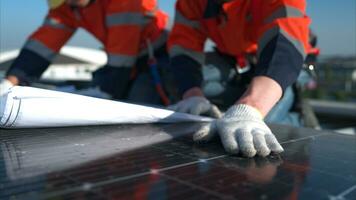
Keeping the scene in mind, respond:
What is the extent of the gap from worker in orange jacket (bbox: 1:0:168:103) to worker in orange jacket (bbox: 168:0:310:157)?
31 cm

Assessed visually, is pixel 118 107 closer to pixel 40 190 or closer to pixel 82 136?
pixel 82 136

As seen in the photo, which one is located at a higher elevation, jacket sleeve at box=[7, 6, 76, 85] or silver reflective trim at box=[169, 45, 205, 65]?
jacket sleeve at box=[7, 6, 76, 85]

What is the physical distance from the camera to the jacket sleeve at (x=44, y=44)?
2656 mm

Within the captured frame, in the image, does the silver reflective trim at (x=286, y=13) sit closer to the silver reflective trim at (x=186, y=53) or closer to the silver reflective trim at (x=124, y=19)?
the silver reflective trim at (x=186, y=53)

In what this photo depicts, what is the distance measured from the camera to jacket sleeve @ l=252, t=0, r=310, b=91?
4.92ft

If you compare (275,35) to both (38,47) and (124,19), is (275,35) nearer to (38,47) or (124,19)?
(124,19)

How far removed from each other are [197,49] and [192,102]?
598mm

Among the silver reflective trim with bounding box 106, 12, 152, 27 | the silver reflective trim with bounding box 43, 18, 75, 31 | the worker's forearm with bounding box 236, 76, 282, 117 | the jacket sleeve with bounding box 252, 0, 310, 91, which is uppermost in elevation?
the silver reflective trim with bounding box 43, 18, 75, 31

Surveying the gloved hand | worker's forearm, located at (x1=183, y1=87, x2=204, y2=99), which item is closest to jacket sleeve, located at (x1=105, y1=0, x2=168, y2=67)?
worker's forearm, located at (x1=183, y1=87, x2=204, y2=99)

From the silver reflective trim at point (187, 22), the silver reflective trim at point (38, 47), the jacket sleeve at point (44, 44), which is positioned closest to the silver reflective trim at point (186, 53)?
the silver reflective trim at point (187, 22)

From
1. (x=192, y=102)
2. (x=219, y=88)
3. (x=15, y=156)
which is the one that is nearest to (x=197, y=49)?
(x=219, y=88)

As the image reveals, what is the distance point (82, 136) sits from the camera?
45.7 inches

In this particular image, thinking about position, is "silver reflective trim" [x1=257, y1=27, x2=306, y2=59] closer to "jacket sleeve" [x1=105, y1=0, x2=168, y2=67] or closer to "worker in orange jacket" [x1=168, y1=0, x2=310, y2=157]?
"worker in orange jacket" [x1=168, y1=0, x2=310, y2=157]

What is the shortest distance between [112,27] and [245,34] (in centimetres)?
77
